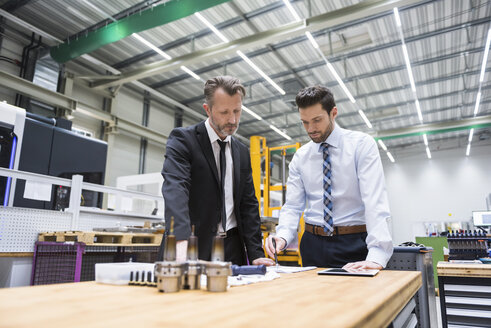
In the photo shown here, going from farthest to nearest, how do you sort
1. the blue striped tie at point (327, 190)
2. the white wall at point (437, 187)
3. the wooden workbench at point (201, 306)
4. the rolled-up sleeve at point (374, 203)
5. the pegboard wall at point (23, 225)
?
1. the white wall at point (437, 187)
2. the pegboard wall at point (23, 225)
3. the blue striped tie at point (327, 190)
4. the rolled-up sleeve at point (374, 203)
5. the wooden workbench at point (201, 306)

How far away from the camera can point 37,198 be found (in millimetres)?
3350

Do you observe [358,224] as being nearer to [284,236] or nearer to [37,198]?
[284,236]

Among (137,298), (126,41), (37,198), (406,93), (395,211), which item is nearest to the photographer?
(137,298)

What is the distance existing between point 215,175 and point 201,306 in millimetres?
874

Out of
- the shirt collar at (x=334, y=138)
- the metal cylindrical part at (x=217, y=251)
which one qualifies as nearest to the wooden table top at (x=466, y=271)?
the shirt collar at (x=334, y=138)

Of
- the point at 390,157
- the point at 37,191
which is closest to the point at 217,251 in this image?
the point at 37,191

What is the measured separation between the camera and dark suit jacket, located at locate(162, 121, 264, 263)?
133cm

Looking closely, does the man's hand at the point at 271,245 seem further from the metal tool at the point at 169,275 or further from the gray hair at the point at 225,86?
the metal tool at the point at 169,275

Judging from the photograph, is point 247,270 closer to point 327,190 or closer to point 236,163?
point 236,163

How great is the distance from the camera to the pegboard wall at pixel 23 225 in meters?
2.93

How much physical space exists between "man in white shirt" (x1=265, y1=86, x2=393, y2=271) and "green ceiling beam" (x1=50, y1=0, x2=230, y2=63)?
3.87 m

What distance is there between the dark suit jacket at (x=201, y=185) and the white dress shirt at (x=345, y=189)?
0.69 ft

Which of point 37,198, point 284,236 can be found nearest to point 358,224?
point 284,236

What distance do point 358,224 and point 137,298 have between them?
1.19m
